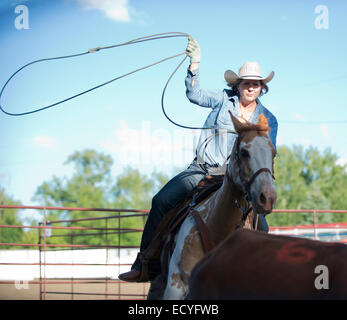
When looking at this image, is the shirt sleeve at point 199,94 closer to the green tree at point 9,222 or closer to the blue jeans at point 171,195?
the blue jeans at point 171,195

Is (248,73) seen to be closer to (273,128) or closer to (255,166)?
(273,128)

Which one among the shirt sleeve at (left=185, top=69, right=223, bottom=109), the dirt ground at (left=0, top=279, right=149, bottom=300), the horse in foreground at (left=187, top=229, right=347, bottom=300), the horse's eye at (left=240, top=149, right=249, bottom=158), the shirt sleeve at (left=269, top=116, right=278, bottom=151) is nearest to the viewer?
the horse in foreground at (left=187, top=229, right=347, bottom=300)

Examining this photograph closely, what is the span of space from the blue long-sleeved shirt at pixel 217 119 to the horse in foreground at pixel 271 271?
2.05 metres

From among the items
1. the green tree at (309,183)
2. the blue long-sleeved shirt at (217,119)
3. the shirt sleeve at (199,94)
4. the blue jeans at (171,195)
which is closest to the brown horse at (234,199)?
the blue jeans at (171,195)

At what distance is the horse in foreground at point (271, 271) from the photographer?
6.29 ft

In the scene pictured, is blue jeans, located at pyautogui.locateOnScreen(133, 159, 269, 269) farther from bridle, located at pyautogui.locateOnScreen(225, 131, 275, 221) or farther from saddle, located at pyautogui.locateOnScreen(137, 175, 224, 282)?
bridle, located at pyautogui.locateOnScreen(225, 131, 275, 221)

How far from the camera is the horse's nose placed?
288 centimetres

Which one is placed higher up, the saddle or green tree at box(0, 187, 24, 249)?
the saddle

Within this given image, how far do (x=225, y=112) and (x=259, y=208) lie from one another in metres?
1.46

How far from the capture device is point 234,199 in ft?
11.1

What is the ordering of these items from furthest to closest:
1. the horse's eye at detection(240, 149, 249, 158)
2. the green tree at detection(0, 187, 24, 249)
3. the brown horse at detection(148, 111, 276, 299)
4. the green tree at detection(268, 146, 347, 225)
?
the green tree at detection(268, 146, 347, 225)
the green tree at detection(0, 187, 24, 249)
the horse's eye at detection(240, 149, 249, 158)
the brown horse at detection(148, 111, 276, 299)

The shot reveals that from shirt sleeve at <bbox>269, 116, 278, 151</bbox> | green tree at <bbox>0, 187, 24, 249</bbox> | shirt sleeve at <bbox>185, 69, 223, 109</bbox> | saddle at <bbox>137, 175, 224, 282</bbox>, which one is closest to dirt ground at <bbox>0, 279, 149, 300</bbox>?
saddle at <bbox>137, 175, 224, 282</bbox>

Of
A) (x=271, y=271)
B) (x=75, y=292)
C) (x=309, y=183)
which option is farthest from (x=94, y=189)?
(x=271, y=271)
